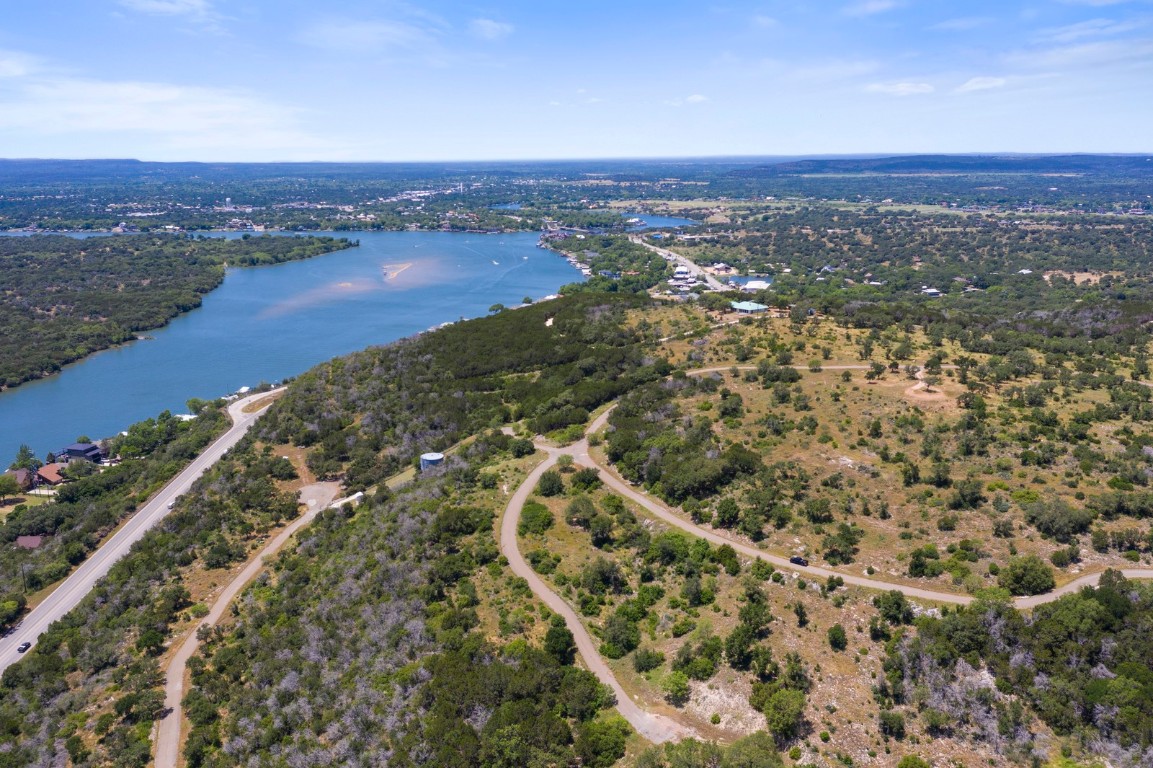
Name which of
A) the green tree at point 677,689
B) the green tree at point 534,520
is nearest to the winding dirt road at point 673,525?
the green tree at point 534,520

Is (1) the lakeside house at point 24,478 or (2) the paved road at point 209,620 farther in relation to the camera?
(1) the lakeside house at point 24,478

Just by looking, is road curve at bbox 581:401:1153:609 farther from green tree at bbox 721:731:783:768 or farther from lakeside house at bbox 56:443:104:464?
lakeside house at bbox 56:443:104:464

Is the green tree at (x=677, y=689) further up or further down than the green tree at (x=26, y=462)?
further up

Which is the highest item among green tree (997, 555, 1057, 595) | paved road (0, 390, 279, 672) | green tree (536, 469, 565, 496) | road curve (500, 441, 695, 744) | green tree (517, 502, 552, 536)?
green tree (997, 555, 1057, 595)

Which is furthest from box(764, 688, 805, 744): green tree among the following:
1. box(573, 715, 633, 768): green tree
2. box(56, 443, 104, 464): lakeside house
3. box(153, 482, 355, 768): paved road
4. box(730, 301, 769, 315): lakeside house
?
box(56, 443, 104, 464): lakeside house

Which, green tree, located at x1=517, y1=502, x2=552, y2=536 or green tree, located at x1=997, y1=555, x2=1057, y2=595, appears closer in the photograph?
green tree, located at x1=997, y1=555, x2=1057, y2=595

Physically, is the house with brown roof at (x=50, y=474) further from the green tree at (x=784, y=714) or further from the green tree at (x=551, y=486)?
the green tree at (x=784, y=714)
